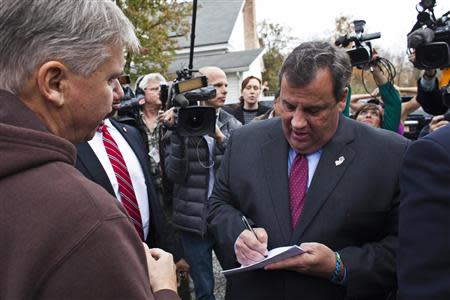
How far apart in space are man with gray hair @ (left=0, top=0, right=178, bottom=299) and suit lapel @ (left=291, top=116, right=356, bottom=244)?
1.11 meters

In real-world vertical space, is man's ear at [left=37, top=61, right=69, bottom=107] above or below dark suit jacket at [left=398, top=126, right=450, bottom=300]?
above

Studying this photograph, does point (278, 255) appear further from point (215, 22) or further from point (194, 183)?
point (215, 22)

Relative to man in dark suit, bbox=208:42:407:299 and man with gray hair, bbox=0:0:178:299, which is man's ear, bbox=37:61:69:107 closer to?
man with gray hair, bbox=0:0:178:299

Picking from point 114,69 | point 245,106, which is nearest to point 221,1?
point 245,106

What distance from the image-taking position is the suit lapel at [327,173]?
2.01m

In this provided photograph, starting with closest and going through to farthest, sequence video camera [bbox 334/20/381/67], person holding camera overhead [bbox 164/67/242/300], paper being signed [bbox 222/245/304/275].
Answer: paper being signed [bbox 222/245/304/275], video camera [bbox 334/20/381/67], person holding camera overhead [bbox 164/67/242/300]

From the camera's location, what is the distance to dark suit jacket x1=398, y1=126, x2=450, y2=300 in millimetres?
1375

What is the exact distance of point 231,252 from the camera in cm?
222

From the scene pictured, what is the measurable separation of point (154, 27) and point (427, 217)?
53.9 ft

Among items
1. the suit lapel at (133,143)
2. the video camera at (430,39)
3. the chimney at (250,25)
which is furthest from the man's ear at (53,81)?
the chimney at (250,25)

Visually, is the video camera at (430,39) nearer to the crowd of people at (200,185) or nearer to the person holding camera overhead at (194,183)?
the crowd of people at (200,185)

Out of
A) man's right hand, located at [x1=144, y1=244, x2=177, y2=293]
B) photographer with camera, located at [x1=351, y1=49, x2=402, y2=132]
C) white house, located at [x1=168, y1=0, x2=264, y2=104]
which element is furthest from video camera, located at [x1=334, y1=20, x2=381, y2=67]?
white house, located at [x1=168, y1=0, x2=264, y2=104]

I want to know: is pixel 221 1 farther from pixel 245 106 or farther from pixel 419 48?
pixel 419 48

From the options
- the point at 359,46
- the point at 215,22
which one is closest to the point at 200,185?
the point at 359,46
